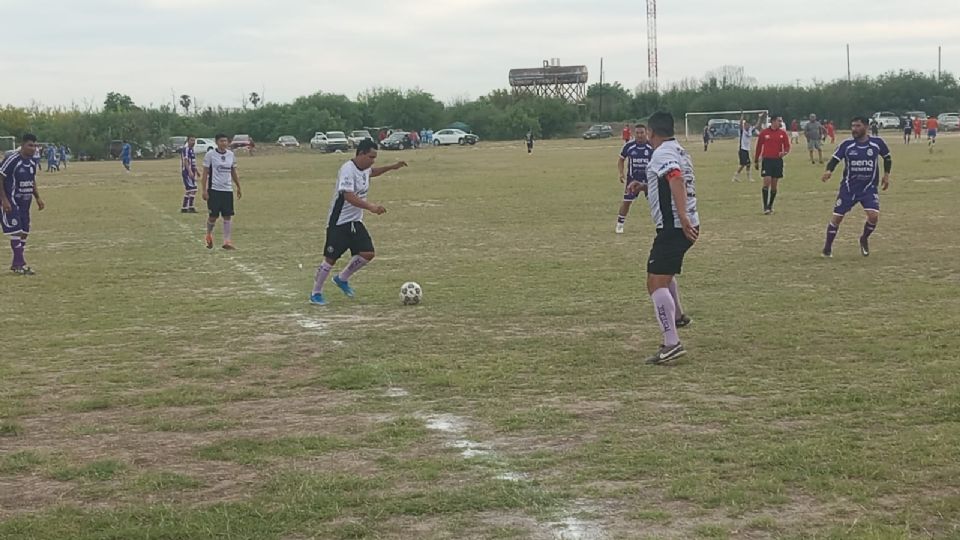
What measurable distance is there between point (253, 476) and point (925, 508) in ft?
10.9

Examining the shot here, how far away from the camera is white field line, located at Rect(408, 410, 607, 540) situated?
14.8 feet

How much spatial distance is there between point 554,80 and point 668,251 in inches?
4897

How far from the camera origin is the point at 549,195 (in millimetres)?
26453

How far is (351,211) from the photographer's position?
1089 cm

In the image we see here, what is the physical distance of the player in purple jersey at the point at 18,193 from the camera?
13.8 metres

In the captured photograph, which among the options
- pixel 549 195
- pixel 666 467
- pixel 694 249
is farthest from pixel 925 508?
pixel 549 195

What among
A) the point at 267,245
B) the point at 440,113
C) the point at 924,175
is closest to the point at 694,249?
the point at 267,245

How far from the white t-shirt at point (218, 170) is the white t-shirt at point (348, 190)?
226 inches

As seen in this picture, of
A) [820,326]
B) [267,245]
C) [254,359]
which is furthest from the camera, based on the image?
[267,245]

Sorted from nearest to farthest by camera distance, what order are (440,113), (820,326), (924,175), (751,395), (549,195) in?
(751,395)
(820,326)
(549,195)
(924,175)
(440,113)

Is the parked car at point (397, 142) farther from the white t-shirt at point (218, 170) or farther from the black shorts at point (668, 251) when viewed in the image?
the black shorts at point (668, 251)

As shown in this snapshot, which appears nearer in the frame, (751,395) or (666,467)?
(666,467)

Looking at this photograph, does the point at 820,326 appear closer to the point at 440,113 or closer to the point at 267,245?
the point at 267,245

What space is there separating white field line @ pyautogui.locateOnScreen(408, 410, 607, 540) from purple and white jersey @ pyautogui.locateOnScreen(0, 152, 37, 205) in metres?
9.01
